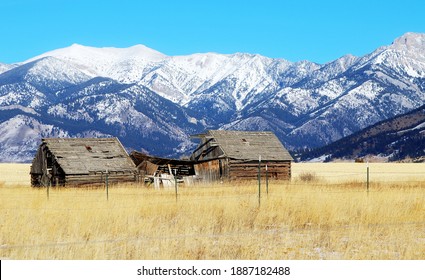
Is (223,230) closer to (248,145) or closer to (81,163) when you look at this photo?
(81,163)

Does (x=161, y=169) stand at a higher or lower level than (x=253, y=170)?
higher

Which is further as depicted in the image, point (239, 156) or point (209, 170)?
point (239, 156)

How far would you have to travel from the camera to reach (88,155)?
49969mm

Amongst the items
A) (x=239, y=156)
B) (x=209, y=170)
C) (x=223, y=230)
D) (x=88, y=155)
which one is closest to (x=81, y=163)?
(x=88, y=155)

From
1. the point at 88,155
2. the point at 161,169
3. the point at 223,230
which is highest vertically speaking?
the point at 88,155

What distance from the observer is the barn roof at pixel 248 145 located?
58.3m

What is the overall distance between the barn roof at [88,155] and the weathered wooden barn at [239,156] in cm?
717

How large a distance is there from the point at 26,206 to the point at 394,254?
15.5 meters

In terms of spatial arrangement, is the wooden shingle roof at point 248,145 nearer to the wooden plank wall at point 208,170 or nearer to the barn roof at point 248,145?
the barn roof at point 248,145

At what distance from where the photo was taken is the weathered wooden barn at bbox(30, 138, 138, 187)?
4831 centimetres

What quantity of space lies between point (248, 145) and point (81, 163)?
1654 centimetres

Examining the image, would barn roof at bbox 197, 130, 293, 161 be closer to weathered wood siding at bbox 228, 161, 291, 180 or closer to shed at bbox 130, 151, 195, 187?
weathered wood siding at bbox 228, 161, 291, 180

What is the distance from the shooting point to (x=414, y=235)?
18344mm

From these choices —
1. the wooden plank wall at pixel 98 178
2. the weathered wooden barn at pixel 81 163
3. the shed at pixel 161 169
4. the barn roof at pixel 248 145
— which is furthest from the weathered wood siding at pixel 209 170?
the weathered wooden barn at pixel 81 163
